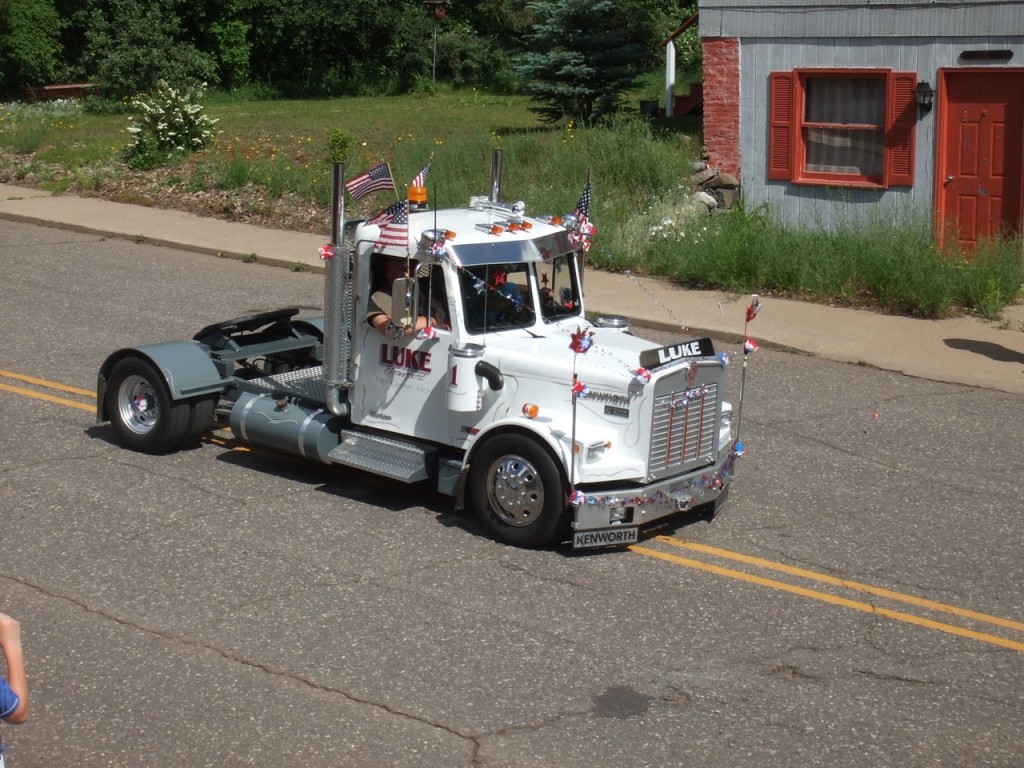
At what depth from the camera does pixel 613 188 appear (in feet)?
61.5

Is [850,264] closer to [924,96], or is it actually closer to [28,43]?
[924,96]

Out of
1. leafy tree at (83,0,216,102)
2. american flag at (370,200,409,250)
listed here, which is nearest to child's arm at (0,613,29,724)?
american flag at (370,200,409,250)

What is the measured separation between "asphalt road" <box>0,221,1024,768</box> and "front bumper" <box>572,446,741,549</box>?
27 centimetres

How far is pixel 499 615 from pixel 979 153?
11636 millimetres

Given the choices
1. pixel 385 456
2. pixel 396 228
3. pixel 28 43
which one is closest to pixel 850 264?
pixel 396 228

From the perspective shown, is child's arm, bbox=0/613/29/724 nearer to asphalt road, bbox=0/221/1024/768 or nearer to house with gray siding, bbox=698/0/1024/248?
asphalt road, bbox=0/221/1024/768

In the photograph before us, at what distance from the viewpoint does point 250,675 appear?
22.0 ft

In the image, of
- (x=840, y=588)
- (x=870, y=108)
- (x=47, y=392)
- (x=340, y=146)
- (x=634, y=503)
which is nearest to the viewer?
(x=840, y=588)

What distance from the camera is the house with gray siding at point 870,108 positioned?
1644 centimetres

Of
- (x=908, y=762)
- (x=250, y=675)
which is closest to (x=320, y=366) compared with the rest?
(x=250, y=675)

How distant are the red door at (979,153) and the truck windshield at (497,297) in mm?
9402

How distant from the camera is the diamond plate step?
28.7 ft

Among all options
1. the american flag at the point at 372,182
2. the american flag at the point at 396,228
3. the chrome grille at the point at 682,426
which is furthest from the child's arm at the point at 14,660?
the american flag at the point at 372,182

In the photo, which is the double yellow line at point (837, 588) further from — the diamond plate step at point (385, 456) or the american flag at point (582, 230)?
the american flag at point (582, 230)
